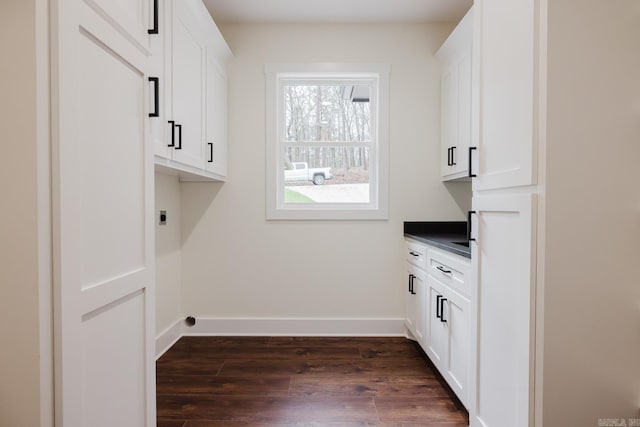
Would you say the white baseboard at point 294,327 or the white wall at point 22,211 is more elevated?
the white wall at point 22,211

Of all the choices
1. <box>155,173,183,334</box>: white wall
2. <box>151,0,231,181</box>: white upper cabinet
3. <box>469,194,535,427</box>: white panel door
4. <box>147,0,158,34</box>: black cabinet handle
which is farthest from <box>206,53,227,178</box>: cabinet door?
<box>469,194,535,427</box>: white panel door

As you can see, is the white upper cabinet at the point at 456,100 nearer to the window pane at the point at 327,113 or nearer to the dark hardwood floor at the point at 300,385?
the window pane at the point at 327,113

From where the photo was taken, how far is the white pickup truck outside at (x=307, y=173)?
3133 millimetres

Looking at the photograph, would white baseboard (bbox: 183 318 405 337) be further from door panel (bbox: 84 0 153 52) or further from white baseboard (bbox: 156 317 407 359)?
door panel (bbox: 84 0 153 52)

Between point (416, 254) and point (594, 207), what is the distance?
5.50ft

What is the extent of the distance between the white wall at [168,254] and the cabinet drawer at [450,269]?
6.49ft

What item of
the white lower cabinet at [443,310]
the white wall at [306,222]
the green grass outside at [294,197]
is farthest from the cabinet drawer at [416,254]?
the green grass outside at [294,197]

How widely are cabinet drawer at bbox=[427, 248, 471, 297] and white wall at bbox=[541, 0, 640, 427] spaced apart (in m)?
0.69

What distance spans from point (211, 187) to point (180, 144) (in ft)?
3.59

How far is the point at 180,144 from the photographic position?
1.93 meters

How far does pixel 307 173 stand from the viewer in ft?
10.3

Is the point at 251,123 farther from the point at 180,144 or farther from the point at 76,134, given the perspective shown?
the point at 76,134

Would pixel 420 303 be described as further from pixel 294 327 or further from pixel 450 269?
pixel 294 327

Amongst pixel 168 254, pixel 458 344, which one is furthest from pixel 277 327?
pixel 458 344
